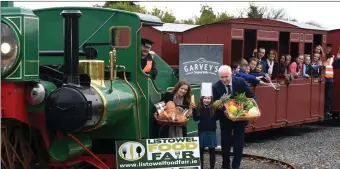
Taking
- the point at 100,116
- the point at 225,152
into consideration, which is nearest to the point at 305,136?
the point at 225,152

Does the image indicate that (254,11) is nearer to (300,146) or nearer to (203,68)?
(300,146)

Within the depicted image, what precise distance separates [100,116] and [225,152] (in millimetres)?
2889

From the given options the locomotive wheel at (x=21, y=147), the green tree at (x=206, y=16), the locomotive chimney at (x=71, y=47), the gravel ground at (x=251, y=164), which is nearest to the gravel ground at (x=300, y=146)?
the gravel ground at (x=251, y=164)

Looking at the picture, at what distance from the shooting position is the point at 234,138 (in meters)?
7.87

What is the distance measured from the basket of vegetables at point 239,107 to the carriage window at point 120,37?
5.02 ft

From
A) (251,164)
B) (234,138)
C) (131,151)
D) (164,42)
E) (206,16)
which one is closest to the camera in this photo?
(131,151)

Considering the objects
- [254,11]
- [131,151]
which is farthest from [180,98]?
[254,11]

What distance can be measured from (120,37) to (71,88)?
1611mm

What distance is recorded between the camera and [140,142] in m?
6.24

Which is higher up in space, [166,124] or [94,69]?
[94,69]

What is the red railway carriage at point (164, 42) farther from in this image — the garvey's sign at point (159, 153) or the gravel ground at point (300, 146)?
the garvey's sign at point (159, 153)

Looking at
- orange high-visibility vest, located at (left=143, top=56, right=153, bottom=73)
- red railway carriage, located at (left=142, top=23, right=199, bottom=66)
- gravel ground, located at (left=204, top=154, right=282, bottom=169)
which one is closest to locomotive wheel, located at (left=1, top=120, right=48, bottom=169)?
orange high-visibility vest, located at (left=143, top=56, right=153, bottom=73)

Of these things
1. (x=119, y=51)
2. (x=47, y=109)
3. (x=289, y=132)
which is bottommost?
(x=289, y=132)

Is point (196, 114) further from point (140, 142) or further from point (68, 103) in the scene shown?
point (68, 103)
